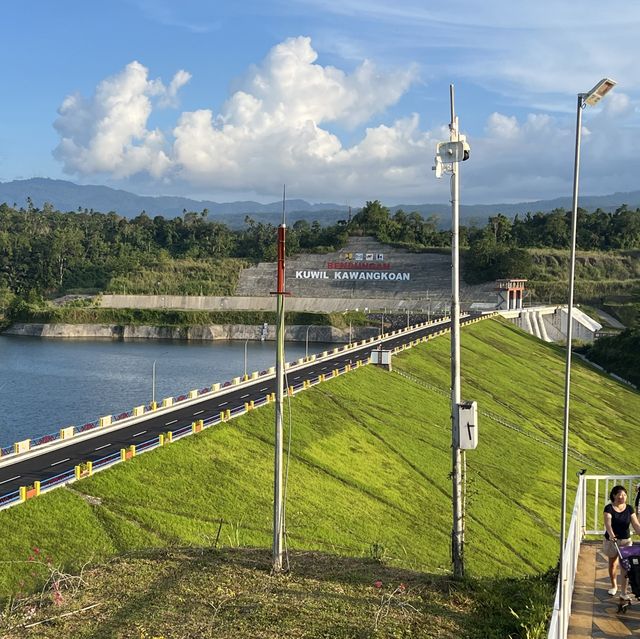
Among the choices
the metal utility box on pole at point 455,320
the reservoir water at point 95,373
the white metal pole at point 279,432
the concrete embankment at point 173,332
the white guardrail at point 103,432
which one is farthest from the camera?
the concrete embankment at point 173,332

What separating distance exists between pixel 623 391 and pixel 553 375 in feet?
33.5

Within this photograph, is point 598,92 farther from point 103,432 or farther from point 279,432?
point 103,432

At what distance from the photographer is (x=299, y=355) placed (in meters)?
135

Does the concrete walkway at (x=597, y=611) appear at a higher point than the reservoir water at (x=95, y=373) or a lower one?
higher

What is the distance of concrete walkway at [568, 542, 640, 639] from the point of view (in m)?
13.3

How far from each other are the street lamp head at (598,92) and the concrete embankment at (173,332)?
14903 cm

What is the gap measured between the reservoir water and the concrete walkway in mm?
52947

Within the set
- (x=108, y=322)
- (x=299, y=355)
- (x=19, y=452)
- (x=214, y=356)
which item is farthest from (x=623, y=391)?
(x=108, y=322)

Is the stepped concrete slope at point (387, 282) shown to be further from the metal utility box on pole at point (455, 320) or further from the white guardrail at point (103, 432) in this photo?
the metal utility box on pole at point (455, 320)

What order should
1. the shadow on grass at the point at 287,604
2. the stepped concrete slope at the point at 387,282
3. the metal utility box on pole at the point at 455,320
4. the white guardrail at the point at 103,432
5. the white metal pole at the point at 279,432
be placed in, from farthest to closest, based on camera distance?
1. the stepped concrete slope at the point at 387,282
2. the white guardrail at the point at 103,432
3. the white metal pole at the point at 279,432
4. the metal utility box on pole at the point at 455,320
5. the shadow on grass at the point at 287,604

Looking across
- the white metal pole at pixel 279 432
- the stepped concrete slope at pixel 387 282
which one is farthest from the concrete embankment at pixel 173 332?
the white metal pole at pixel 279 432

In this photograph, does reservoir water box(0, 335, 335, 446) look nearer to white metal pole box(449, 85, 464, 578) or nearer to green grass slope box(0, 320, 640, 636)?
green grass slope box(0, 320, 640, 636)

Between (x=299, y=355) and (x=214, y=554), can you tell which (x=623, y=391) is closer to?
(x=299, y=355)

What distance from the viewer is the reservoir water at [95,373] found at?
2842 inches
